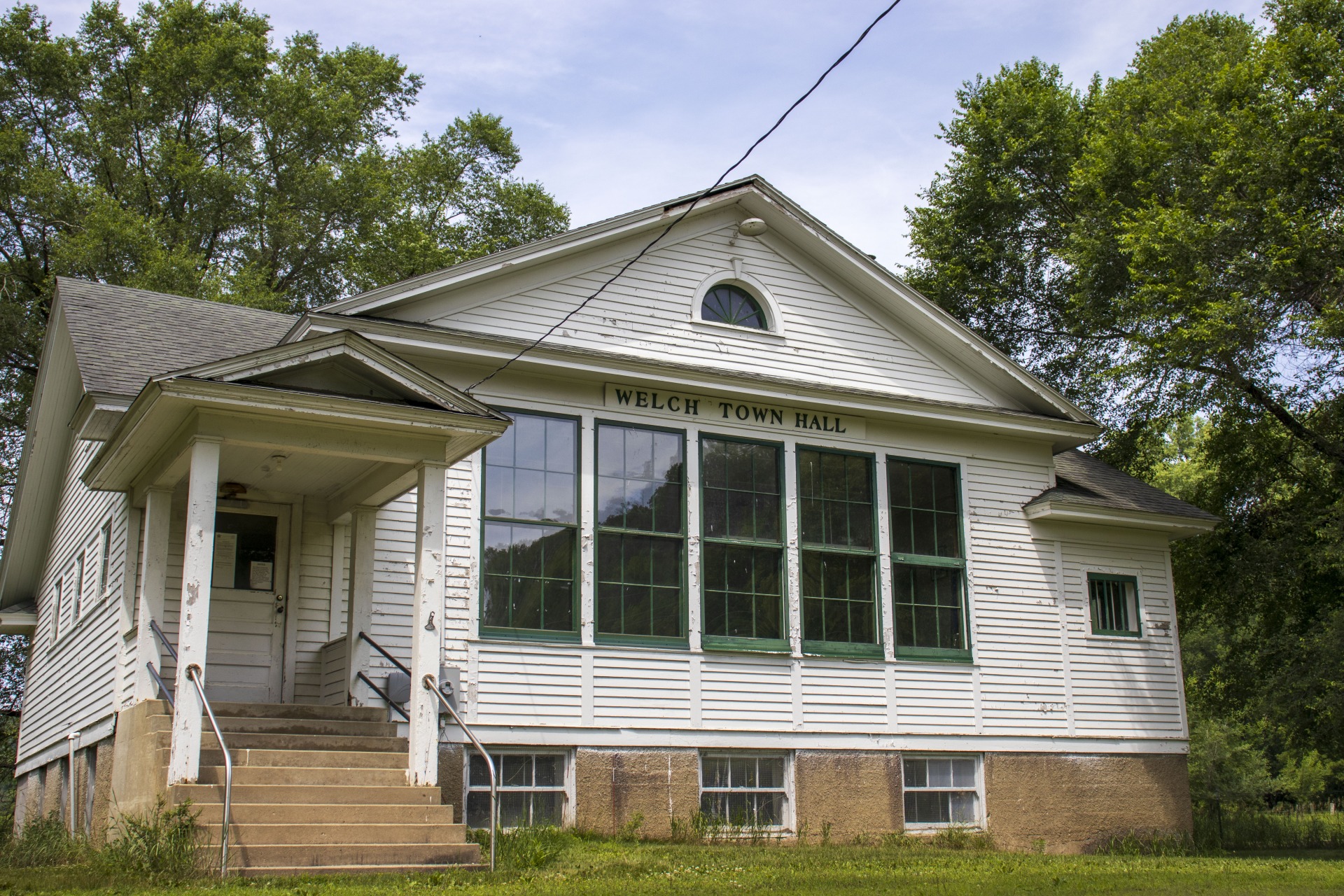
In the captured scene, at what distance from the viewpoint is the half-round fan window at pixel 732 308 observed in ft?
47.9

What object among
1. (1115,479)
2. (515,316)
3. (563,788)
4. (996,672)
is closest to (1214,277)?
(1115,479)

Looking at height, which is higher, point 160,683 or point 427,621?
point 427,621

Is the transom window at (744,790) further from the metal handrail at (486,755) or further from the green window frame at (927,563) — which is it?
the metal handrail at (486,755)

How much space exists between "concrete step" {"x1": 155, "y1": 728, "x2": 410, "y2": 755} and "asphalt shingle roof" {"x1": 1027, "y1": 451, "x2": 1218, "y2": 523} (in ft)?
28.8

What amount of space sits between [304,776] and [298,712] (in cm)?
169

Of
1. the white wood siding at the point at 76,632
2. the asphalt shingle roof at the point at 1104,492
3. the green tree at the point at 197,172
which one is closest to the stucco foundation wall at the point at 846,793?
the asphalt shingle roof at the point at 1104,492

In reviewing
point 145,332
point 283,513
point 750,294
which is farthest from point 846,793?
point 145,332

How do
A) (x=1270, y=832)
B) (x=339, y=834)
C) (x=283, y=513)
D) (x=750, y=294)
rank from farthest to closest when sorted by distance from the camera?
(x=1270, y=832), (x=750, y=294), (x=283, y=513), (x=339, y=834)

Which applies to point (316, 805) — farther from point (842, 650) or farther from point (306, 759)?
point (842, 650)

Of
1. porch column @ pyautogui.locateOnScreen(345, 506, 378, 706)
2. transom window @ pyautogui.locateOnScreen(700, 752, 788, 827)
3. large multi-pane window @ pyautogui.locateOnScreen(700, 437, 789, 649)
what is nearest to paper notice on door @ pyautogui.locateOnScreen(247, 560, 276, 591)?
porch column @ pyautogui.locateOnScreen(345, 506, 378, 706)

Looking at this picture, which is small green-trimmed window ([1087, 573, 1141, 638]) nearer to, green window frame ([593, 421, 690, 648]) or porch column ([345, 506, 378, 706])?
green window frame ([593, 421, 690, 648])

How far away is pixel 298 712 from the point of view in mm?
10969

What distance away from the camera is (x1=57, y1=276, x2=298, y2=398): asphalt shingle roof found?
11641 millimetres

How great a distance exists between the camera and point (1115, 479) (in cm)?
1731
